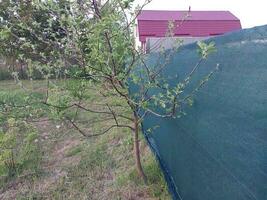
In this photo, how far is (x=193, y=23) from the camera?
70.6 ft

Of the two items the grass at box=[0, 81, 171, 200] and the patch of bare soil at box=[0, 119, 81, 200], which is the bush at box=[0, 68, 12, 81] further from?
the grass at box=[0, 81, 171, 200]

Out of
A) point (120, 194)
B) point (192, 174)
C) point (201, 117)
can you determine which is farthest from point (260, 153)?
point (120, 194)

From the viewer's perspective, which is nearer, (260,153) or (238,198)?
(260,153)

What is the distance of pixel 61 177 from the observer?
3.43 metres

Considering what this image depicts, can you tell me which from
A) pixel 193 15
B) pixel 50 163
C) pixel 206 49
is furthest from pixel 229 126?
pixel 193 15

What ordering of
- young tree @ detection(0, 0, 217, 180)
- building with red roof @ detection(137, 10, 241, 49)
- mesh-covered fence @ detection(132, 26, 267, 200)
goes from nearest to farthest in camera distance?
mesh-covered fence @ detection(132, 26, 267, 200), young tree @ detection(0, 0, 217, 180), building with red roof @ detection(137, 10, 241, 49)

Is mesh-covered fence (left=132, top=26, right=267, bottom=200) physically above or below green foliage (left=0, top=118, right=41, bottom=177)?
above

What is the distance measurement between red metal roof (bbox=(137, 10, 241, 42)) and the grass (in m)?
15.3

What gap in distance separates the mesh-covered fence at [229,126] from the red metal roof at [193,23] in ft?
56.9

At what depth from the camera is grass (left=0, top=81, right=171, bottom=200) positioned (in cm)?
298

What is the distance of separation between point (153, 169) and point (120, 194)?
0.52 meters

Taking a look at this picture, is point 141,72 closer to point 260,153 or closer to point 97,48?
point 97,48

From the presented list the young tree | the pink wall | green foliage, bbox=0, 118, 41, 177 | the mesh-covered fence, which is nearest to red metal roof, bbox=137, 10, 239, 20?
the pink wall

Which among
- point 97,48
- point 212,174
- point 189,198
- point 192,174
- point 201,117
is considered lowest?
point 189,198
